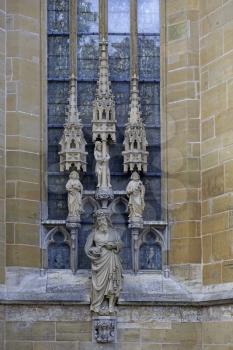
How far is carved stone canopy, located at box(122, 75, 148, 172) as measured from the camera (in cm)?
1650

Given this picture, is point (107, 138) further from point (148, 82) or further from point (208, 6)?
point (208, 6)

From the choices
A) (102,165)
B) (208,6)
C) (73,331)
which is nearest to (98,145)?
(102,165)

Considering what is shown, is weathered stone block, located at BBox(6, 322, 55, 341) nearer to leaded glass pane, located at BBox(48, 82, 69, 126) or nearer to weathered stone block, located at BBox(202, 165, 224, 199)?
weathered stone block, located at BBox(202, 165, 224, 199)

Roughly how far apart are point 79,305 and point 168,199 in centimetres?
216

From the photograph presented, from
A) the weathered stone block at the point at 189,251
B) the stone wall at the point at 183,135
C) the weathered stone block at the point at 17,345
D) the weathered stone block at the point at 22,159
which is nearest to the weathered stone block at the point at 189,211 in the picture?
the stone wall at the point at 183,135

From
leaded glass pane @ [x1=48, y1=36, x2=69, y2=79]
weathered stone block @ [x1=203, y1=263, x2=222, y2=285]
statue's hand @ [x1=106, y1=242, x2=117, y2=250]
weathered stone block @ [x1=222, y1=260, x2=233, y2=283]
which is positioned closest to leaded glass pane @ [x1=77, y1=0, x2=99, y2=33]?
leaded glass pane @ [x1=48, y1=36, x2=69, y2=79]

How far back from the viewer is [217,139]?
→ 16.1 metres

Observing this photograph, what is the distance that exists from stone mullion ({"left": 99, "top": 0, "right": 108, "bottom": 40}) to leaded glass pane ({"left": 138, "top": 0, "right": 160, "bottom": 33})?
53 cm

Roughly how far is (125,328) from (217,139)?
312 centimetres

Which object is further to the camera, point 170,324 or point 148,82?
point 148,82

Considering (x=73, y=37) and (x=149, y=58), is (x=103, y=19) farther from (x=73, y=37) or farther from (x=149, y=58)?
(x=149, y=58)

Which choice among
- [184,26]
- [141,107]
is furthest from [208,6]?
[141,107]

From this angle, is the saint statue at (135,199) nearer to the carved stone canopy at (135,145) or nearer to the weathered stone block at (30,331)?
the carved stone canopy at (135,145)

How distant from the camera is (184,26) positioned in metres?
16.8
